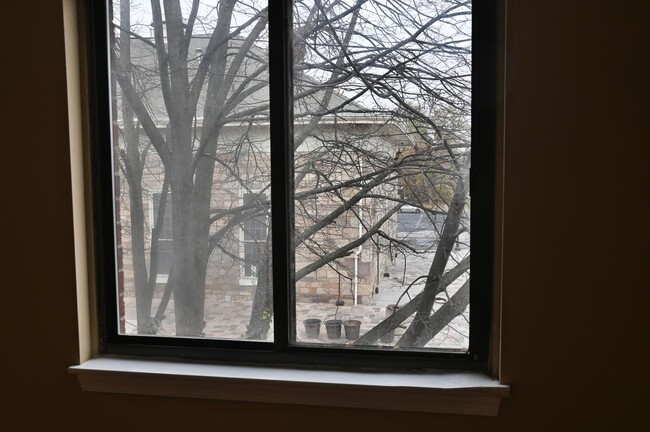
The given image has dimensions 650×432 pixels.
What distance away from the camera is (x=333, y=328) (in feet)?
5.64

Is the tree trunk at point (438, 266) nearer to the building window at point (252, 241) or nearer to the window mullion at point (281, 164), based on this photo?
the window mullion at point (281, 164)

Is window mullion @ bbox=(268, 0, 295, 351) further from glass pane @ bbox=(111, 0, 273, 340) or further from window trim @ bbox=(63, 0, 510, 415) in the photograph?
window trim @ bbox=(63, 0, 510, 415)

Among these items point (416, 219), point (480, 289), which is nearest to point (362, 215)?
point (416, 219)

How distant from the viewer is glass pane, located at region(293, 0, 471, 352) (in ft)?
5.30

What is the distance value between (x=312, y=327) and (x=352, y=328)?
0.45 ft

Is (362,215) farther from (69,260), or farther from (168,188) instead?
(69,260)

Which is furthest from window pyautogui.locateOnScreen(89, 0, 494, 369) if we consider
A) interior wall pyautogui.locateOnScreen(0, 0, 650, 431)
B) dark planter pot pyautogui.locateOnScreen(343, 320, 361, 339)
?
interior wall pyautogui.locateOnScreen(0, 0, 650, 431)

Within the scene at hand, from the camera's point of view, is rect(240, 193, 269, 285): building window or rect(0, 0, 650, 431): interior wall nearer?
rect(0, 0, 650, 431): interior wall

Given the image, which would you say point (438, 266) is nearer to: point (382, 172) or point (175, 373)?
point (382, 172)

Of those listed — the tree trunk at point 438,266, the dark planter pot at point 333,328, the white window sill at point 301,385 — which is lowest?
the white window sill at point 301,385

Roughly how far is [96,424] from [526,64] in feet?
5.86

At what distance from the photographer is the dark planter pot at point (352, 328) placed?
1708 millimetres

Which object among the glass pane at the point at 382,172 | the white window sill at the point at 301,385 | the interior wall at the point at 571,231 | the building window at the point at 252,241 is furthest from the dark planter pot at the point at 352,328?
the building window at the point at 252,241

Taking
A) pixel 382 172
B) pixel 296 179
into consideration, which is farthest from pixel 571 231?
pixel 296 179
